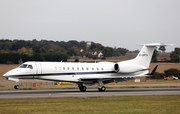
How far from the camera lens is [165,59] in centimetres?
10294

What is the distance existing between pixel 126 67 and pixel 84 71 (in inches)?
238

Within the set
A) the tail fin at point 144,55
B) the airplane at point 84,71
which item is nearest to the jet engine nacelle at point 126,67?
the airplane at point 84,71

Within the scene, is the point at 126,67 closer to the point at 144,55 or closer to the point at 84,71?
the point at 144,55

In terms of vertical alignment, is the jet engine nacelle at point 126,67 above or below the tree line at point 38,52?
below

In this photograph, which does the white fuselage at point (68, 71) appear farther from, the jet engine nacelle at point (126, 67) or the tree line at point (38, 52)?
the tree line at point (38, 52)

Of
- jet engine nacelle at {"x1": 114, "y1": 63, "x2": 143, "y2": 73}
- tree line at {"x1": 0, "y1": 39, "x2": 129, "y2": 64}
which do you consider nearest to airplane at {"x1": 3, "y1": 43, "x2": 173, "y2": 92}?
jet engine nacelle at {"x1": 114, "y1": 63, "x2": 143, "y2": 73}

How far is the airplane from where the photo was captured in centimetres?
3266

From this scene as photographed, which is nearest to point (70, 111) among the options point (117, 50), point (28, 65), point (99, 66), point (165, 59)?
point (28, 65)

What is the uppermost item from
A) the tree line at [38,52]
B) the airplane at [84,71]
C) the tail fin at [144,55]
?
the tree line at [38,52]

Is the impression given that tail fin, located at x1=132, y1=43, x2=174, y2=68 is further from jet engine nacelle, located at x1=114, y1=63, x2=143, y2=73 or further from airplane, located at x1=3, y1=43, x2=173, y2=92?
jet engine nacelle, located at x1=114, y1=63, x2=143, y2=73

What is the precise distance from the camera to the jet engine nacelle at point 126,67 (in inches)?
1515

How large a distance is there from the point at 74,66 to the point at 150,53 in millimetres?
11842

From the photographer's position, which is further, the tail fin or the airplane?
the tail fin

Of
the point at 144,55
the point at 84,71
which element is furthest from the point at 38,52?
the point at 84,71
